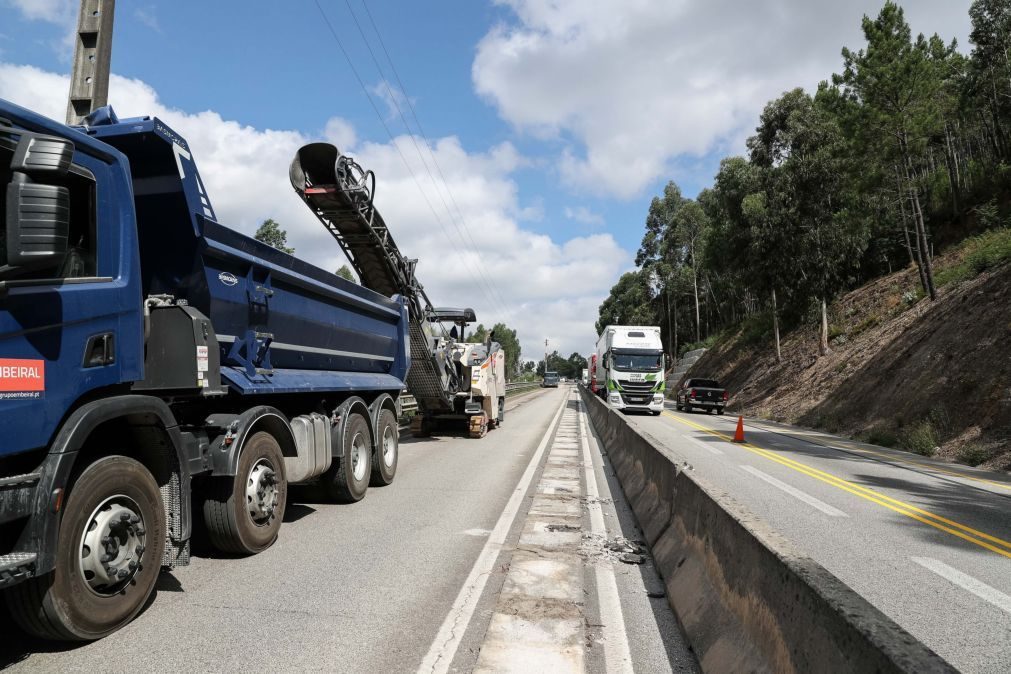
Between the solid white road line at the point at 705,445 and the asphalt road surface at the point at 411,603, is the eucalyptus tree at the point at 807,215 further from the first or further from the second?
the asphalt road surface at the point at 411,603

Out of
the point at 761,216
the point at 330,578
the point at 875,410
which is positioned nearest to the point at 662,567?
the point at 330,578

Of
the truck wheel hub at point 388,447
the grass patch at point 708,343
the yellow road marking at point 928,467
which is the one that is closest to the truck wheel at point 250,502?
the truck wheel hub at point 388,447

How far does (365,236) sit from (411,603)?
7.76 meters

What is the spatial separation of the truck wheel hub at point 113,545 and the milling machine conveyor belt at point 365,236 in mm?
6673

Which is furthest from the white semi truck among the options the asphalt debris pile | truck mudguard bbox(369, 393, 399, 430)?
the asphalt debris pile

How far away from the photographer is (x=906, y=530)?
717 cm

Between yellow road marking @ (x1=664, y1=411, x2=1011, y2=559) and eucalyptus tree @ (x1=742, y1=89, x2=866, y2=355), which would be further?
eucalyptus tree @ (x1=742, y1=89, x2=866, y2=355)

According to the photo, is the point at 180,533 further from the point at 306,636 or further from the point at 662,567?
the point at 662,567

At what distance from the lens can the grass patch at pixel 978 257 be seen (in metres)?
23.8

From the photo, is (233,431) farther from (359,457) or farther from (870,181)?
(870,181)

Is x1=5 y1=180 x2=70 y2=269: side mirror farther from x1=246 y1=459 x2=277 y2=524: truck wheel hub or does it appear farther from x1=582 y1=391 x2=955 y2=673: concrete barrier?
x1=582 y1=391 x2=955 y2=673: concrete barrier

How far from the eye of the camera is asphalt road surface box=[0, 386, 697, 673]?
12.0 feet

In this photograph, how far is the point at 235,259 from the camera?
5.89 m

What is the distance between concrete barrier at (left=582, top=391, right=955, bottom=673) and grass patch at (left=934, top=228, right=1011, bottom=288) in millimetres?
23846
